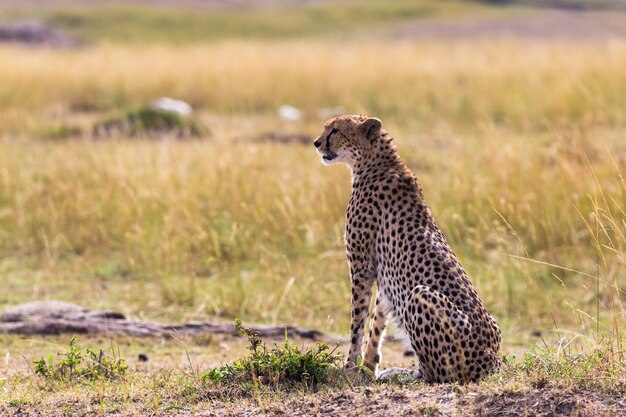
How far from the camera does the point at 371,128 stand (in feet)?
15.0

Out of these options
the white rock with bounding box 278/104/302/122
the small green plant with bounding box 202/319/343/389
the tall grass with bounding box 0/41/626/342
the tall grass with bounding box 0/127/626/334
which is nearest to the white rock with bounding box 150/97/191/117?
the white rock with bounding box 278/104/302/122

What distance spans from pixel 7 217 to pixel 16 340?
8.08 feet

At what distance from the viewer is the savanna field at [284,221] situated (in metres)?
4.14

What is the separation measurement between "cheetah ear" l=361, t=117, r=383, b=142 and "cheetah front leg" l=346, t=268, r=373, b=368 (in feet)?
1.98

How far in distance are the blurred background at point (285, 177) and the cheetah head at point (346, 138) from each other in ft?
2.51

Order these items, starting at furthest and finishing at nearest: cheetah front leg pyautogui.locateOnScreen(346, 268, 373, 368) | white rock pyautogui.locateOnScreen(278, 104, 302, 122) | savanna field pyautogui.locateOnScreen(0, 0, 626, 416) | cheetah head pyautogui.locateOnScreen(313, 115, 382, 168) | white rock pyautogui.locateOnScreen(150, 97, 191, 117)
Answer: white rock pyautogui.locateOnScreen(278, 104, 302, 122), white rock pyautogui.locateOnScreen(150, 97, 191, 117), cheetah head pyautogui.locateOnScreen(313, 115, 382, 168), cheetah front leg pyautogui.locateOnScreen(346, 268, 373, 368), savanna field pyautogui.locateOnScreen(0, 0, 626, 416)

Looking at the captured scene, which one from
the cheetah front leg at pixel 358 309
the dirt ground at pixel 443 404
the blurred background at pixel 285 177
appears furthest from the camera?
the blurred background at pixel 285 177

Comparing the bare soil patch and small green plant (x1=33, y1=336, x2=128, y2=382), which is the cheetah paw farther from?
the bare soil patch

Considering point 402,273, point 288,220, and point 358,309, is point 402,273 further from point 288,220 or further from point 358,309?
point 288,220

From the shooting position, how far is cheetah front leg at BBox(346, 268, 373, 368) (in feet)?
14.6

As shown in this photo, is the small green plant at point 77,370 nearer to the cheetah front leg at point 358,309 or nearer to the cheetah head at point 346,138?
the cheetah front leg at point 358,309

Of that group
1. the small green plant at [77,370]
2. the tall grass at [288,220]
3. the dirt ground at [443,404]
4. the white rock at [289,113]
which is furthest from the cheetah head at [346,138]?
the white rock at [289,113]

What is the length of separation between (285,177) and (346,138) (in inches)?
142

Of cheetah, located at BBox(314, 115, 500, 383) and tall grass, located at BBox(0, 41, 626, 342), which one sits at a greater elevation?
cheetah, located at BBox(314, 115, 500, 383)
